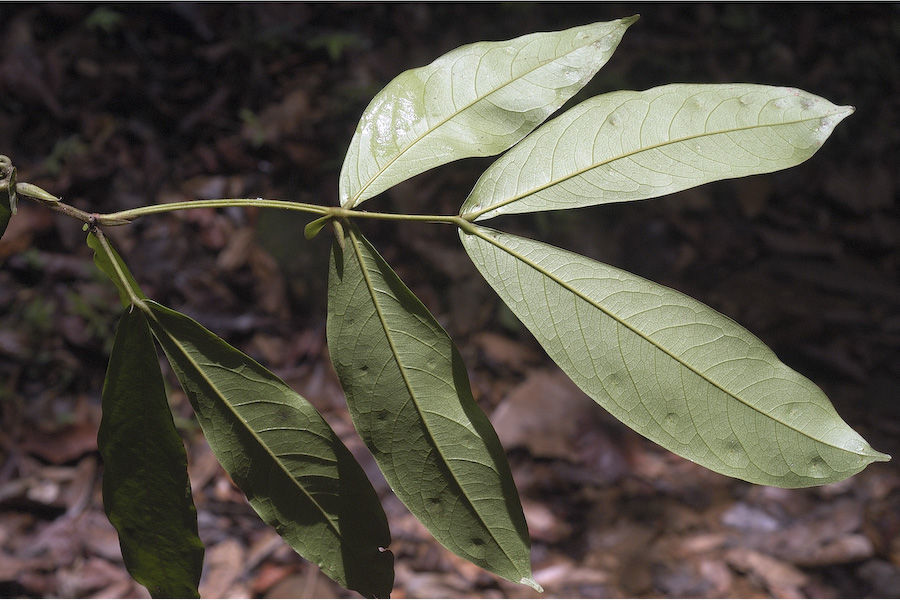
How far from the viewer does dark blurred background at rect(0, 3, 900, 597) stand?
192cm

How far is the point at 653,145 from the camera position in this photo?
63 centimetres

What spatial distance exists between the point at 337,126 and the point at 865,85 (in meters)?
2.14

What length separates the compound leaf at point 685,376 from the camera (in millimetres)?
584

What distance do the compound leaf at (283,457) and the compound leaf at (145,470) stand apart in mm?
28

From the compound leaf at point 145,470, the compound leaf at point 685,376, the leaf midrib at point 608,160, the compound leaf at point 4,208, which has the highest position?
the leaf midrib at point 608,160

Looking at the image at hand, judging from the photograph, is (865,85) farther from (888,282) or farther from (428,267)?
(428,267)

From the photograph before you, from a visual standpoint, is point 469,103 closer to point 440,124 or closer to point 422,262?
point 440,124

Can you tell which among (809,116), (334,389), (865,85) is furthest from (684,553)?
(865,85)

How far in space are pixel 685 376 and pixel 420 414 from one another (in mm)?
250

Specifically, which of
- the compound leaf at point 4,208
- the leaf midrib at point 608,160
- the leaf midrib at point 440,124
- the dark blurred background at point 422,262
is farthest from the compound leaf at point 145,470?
the dark blurred background at point 422,262

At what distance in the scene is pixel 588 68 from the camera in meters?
0.65

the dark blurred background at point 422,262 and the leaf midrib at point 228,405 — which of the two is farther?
the dark blurred background at point 422,262

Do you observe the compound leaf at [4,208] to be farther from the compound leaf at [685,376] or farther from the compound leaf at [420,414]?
the compound leaf at [685,376]

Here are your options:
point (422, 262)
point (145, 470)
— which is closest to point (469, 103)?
point (145, 470)
